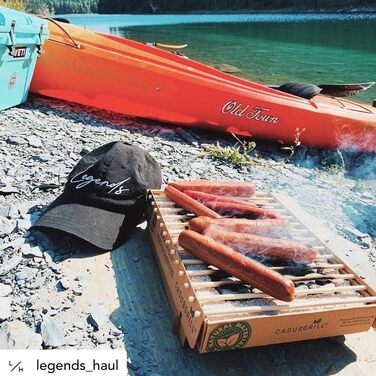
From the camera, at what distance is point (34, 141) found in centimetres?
464

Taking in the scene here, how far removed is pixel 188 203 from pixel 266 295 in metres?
1.03

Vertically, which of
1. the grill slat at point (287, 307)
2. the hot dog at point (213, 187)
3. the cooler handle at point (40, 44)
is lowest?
the grill slat at point (287, 307)

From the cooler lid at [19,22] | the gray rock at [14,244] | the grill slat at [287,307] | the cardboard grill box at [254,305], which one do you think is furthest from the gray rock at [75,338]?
the cooler lid at [19,22]

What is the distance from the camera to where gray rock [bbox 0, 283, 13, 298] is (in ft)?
8.64

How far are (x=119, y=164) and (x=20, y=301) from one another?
1.21 m

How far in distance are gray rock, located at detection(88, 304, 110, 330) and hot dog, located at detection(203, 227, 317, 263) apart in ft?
2.63

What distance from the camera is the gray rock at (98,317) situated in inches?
99.8

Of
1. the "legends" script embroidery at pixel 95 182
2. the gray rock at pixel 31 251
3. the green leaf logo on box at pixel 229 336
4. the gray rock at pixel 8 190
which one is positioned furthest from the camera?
the gray rock at pixel 8 190

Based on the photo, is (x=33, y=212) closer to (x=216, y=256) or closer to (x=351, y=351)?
(x=216, y=256)

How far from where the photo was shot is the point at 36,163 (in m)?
4.22

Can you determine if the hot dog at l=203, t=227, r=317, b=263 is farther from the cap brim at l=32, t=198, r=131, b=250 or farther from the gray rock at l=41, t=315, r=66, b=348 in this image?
the gray rock at l=41, t=315, r=66, b=348

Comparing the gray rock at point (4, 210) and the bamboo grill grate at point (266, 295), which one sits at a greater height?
the bamboo grill grate at point (266, 295)

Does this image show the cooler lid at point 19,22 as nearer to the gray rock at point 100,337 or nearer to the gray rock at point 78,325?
the gray rock at point 78,325

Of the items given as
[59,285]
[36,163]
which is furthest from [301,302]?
[36,163]
